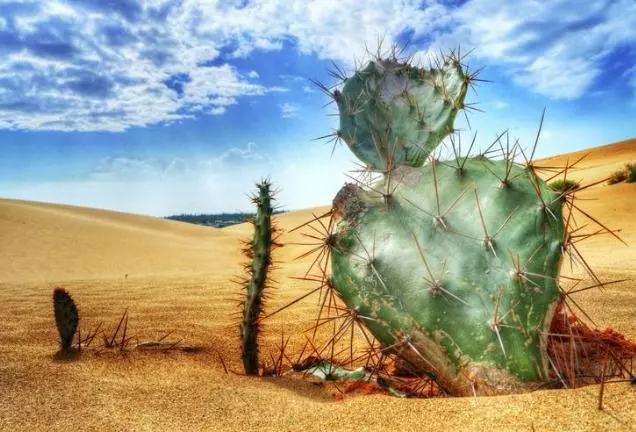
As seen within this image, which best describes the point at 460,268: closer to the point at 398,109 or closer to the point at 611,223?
the point at 398,109

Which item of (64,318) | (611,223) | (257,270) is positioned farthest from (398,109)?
(611,223)

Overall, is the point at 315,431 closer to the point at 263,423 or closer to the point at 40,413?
the point at 263,423

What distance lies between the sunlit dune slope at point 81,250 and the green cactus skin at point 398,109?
7.89 meters

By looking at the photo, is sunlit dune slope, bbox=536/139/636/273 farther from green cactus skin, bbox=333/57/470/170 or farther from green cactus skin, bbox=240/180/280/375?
green cactus skin, bbox=240/180/280/375

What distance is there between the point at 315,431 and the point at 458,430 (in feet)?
1.29

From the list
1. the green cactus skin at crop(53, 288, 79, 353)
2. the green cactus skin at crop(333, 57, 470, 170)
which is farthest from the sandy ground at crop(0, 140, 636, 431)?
the green cactus skin at crop(333, 57, 470, 170)

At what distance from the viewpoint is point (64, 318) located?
2539 millimetres

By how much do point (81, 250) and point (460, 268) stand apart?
44.3ft

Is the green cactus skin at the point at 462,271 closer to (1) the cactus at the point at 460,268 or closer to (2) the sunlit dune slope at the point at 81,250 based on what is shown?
(1) the cactus at the point at 460,268

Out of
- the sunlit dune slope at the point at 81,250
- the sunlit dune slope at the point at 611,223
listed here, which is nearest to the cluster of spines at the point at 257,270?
the sunlit dune slope at the point at 611,223

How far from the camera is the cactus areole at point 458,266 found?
5.71 ft

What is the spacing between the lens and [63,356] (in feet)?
8.16

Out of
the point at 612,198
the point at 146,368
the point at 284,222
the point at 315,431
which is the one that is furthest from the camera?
the point at 284,222

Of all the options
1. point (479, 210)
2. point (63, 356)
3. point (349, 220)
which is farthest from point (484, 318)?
point (63, 356)
